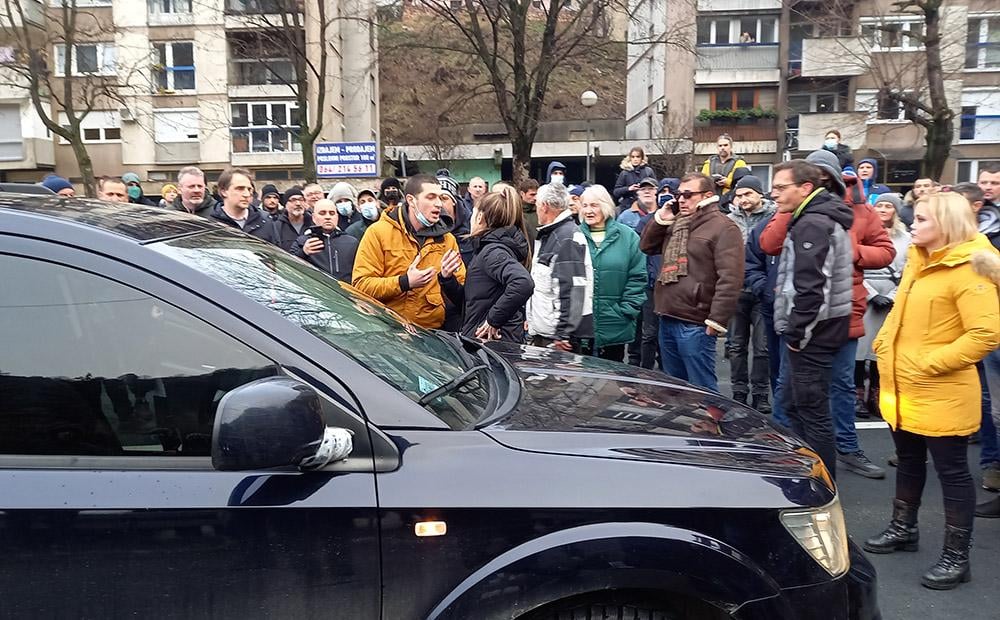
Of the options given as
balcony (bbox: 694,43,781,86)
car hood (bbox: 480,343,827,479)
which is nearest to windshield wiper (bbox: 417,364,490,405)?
car hood (bbox: 480,343,827,479)

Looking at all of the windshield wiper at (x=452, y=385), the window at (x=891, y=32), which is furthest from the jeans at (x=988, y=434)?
the window at (x=891, y=32)

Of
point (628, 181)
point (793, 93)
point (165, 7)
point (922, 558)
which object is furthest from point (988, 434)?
point (165, 7)

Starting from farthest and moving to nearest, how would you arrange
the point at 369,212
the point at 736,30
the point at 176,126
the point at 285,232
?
the point at 736,30
the point at 176,126
the point at 369,212
the point at 285,232

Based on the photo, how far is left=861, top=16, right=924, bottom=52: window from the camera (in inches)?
699

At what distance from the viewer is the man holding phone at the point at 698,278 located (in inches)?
196

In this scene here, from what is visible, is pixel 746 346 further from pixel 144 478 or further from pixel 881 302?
pixel 144 478

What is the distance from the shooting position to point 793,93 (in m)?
35.1

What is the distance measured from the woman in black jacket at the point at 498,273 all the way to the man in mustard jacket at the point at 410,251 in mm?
232

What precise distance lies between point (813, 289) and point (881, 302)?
2460mm

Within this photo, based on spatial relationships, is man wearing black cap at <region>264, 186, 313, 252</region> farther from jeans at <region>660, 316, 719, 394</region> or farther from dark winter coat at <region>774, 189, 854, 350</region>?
dark winter coat at <region>774, 189, 854, 350</region>

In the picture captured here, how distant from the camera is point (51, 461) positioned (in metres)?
1.82

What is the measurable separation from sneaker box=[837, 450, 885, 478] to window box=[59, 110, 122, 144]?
37.0 m

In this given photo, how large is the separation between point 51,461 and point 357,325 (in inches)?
36.0

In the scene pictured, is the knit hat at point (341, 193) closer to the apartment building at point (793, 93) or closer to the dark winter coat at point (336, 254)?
the dark winter coat at point (336, 254)
